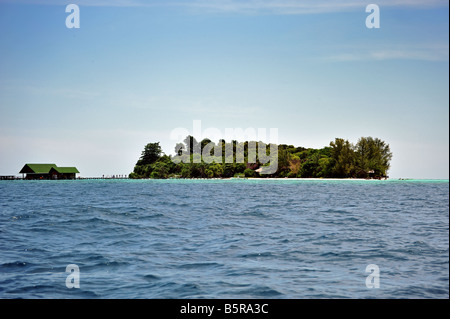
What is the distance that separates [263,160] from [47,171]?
82.0 meters

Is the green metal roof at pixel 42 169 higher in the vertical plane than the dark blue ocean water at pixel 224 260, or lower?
higher

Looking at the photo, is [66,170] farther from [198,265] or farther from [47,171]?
[198,265]

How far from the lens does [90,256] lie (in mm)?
14695

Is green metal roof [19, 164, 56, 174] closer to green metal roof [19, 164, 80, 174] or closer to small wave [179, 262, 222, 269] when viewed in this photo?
green metal roof [19, 164, 80, 174]

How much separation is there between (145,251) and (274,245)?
496 cm

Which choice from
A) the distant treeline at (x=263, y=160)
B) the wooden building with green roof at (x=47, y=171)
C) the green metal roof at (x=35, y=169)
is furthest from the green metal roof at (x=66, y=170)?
the distant treeline at (x=263, y=160)

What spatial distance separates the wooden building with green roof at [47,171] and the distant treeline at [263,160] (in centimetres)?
3155

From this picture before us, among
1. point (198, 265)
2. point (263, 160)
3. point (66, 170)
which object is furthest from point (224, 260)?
point (66, 170)

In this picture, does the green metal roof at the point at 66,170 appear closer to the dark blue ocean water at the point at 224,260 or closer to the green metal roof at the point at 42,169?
the green metal roof at the point at 42,169

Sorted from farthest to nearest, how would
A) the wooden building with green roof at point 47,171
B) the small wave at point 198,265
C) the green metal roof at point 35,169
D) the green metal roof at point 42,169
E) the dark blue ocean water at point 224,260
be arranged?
1. the wooden building with green roof at point 47,171
2. the green metal roof at point 42,169
3. the green metal roof at point 35,169
4. the small wave at point 198,265
5. the dark blue ocean water at point 224,260

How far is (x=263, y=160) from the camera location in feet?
547

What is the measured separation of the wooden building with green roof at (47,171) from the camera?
15650 centimetres

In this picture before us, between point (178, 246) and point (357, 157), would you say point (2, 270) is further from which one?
point (357, 157)
